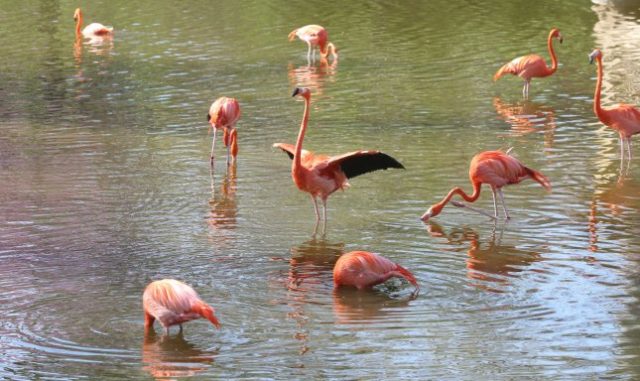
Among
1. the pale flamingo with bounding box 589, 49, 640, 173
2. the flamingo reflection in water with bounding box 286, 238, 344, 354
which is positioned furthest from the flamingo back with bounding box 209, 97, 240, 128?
the pale flamingo with bounding box 589, 49, 640, 173

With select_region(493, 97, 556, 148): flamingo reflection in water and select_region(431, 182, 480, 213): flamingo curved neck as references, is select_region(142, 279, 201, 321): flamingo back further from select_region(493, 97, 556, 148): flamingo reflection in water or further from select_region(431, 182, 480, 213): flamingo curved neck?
select_region(493, 97, 556, 148): flamingo reflection in water

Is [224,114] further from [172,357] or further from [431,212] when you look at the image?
[172,357]

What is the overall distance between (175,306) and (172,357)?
0.83ft

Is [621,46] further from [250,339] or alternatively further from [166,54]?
[250,339]

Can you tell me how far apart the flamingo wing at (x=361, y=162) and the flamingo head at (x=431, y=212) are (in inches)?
18.6

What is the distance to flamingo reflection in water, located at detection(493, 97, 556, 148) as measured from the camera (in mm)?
11180

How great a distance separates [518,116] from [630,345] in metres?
6.09

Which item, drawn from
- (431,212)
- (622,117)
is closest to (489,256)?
(431,212)

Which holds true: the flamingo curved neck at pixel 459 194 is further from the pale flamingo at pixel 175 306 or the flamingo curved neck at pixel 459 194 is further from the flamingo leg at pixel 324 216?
the pale flamingo at pixel 175 306

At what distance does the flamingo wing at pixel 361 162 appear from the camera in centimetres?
786

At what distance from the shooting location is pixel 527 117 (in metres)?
11.9

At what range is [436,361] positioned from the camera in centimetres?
584

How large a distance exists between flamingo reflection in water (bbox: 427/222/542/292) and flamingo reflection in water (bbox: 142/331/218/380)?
6.11ft

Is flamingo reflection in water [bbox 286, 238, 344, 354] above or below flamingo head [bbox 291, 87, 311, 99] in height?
below
